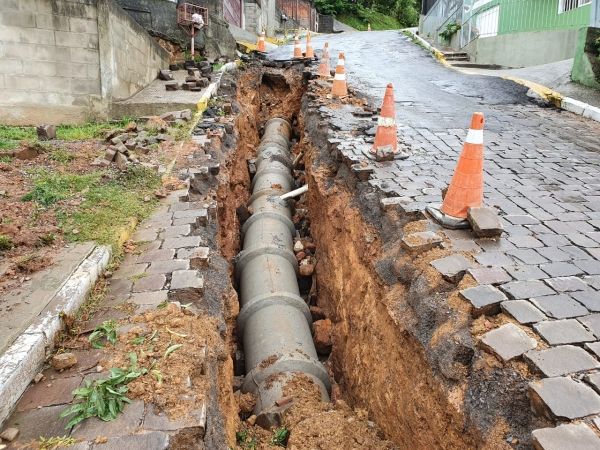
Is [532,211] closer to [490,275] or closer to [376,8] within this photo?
[490,275]

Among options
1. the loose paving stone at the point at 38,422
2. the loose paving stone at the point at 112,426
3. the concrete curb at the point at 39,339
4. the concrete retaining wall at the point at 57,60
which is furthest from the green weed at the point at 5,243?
the concrete retaining wall at the point at 57,60

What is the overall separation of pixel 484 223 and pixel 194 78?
7.95 meters

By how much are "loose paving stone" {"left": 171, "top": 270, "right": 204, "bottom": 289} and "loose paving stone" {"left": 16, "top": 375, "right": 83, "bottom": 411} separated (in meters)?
0.96

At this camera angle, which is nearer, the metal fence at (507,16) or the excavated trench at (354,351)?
the excavated trench at (354,351)

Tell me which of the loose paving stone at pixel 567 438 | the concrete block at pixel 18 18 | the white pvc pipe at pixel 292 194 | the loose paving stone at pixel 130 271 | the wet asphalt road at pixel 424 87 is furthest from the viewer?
the concrete block at pixel 18 18

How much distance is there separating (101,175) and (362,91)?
5703 millimetres

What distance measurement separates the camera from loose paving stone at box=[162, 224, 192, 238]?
157 inches

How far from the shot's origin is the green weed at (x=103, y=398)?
7.22ft

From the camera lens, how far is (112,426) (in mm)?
2156

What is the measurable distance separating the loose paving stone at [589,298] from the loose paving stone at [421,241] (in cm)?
95

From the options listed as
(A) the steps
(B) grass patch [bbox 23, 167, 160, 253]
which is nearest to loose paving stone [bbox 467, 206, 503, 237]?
(B) grass patch [bbox 23, 167, 160, 253]

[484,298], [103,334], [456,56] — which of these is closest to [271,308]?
[103,334]

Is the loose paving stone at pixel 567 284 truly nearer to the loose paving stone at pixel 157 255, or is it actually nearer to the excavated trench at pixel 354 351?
the excavated trench at pixel 354 351

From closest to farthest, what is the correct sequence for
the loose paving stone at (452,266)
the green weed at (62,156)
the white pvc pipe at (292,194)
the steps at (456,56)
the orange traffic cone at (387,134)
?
the loose paving stone at (452,266), the orange traffic cone at (387,134), the green weed at (62,156), the white pvc pipe at (292,194), the steps at (456,56)
